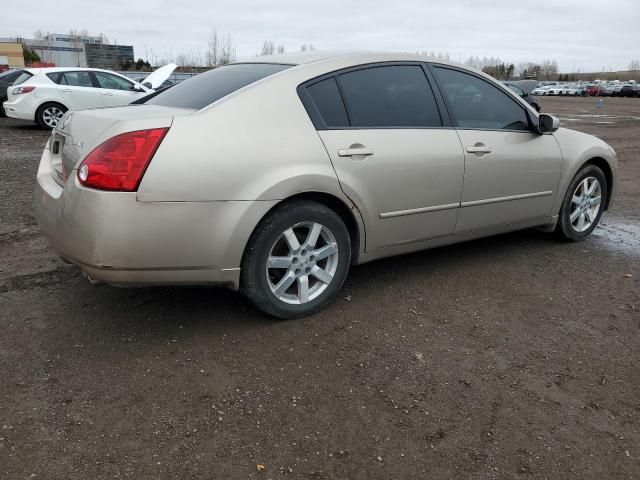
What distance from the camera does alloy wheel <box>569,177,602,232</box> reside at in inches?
194

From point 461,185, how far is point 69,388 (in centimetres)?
272

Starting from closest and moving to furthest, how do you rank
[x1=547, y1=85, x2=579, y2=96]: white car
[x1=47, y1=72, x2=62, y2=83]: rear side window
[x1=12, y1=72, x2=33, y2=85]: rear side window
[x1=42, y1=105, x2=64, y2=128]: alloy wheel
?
[x1=47, y1=72, x2=62, y2=83]: rear side window < [x1=42, y1=105, x2=64, y2=128]: alloy wheel < [x1=12, y1=72, x2=33, y2=85]: rear side window < [x1=547, y1=85, x2=579, y2=96]: white car

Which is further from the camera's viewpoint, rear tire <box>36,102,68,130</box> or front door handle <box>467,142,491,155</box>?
rear tire <box>36,102,68,130</box>

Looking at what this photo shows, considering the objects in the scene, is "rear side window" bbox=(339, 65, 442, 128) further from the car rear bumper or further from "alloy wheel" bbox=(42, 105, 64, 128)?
"alloy wheel" bbox=(42, 105, 64, 128)

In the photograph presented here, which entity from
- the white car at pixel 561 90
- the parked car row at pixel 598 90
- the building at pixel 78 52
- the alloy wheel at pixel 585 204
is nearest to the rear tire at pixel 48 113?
the alloy wheel at pixel 585 204

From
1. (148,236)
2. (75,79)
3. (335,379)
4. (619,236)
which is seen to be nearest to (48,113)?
(75,79)

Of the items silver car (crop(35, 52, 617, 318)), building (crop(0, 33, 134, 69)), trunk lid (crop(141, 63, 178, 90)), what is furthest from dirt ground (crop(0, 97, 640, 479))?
building (crop(0, 33, 134, 69))

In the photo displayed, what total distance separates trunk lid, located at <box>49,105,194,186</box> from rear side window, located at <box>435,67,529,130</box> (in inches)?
76.1

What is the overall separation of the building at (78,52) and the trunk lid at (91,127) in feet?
233

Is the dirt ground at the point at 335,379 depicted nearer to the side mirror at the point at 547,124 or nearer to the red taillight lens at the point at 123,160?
the red taillight lens at the point at 123,160

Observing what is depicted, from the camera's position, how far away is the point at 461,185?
12.8 ft

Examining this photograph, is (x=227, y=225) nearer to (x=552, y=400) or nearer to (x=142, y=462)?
(x=142, y=462)

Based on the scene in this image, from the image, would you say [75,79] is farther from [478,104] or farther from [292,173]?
[292,173]

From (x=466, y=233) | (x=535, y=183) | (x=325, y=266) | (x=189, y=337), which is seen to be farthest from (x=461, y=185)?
(x=189, y=337)
